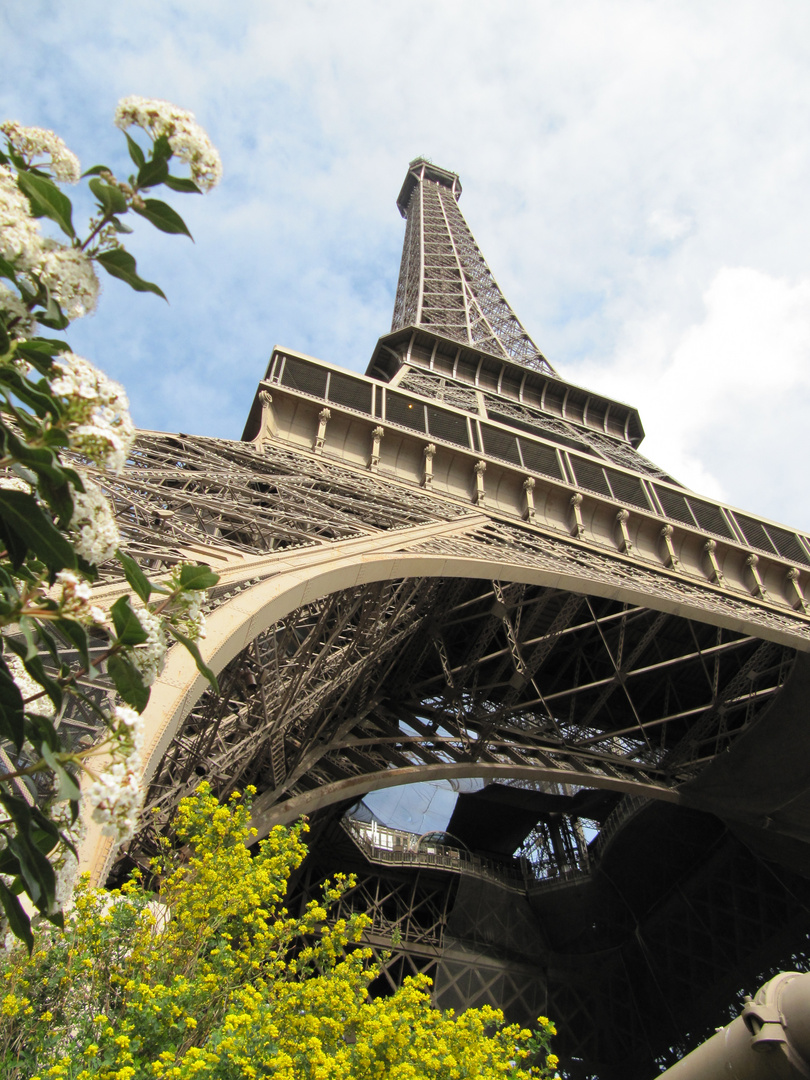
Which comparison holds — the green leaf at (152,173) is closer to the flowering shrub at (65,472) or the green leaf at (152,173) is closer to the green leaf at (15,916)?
the flowering shrub at (65,472)

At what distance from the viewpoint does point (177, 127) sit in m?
2.43

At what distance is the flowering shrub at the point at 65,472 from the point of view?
6.91 feet

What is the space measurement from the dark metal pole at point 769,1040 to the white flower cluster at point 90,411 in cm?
556

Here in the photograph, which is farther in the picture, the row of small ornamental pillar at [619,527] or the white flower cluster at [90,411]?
the row of small ornamental pillar at [619,527]

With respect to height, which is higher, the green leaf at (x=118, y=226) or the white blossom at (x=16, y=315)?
the green leaf at (x=118, y=226)

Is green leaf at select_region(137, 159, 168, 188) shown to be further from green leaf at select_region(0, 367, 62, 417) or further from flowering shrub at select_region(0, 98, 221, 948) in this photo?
green leaf at select_region(0, 367, 62, 417)

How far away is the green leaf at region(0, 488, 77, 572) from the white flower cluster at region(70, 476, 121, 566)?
12cm

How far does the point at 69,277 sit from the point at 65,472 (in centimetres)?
66

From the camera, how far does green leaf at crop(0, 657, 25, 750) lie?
215 centimetres

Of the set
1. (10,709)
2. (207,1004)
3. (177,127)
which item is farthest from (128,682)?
(207,1004)

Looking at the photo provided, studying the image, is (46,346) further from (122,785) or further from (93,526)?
(122,785)

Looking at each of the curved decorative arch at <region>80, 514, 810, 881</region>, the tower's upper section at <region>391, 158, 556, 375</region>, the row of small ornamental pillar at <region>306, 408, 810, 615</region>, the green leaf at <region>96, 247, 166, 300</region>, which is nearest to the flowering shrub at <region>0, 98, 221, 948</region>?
the green leaf at <region>96, 247, 166, 300</region>

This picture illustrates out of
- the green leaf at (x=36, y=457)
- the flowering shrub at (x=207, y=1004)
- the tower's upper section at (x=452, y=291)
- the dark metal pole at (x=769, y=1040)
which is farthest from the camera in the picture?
the tower's upper section at (x=452, y=291)

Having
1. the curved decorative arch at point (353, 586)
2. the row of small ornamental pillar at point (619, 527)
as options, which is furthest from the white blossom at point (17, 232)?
the row of small ornamental pillar at point (619, 527)
